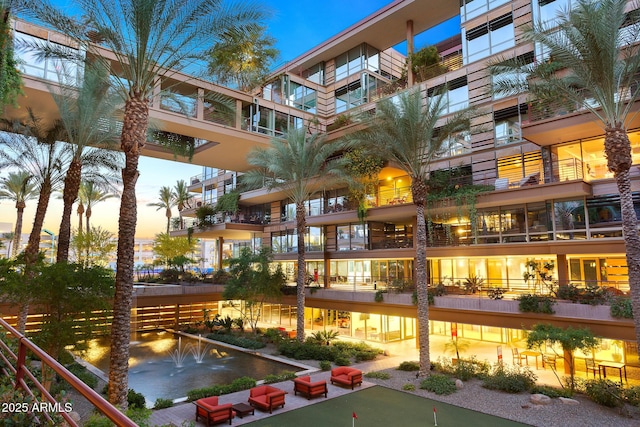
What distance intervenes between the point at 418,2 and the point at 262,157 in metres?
15.7

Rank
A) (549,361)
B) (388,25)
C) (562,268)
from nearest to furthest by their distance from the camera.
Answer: (549,361)
(562,268)
(388,25)

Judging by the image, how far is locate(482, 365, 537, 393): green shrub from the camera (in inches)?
651

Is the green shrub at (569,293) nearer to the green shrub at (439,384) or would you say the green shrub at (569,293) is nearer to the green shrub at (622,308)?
the green shrub at (622,308)

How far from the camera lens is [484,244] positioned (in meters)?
22.8

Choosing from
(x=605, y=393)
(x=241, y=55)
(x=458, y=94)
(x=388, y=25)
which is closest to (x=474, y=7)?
(x=458, y=94)

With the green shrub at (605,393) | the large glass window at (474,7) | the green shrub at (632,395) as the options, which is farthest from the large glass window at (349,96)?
the green shrub at (632,395)

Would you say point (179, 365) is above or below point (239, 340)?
below

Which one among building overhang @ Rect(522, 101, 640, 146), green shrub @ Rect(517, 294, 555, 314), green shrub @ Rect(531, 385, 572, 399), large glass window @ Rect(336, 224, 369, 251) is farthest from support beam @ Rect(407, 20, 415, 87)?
green shrub @ Rect(531, 385, 572, 399)

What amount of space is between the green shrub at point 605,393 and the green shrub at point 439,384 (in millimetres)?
4980

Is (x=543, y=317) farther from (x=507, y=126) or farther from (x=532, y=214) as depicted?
(x=507, y=126)

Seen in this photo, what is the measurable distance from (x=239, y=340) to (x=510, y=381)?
16.6 metres

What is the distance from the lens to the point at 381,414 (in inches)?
566

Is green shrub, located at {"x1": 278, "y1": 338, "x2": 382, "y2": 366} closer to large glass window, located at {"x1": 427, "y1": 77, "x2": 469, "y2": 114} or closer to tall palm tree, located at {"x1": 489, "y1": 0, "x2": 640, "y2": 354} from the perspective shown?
tall palm tree, located at {"x1": 489, "y1": 0, "x2": 640, "y2": 354}

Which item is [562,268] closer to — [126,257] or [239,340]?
[239,340]
